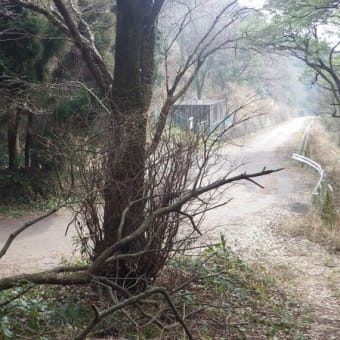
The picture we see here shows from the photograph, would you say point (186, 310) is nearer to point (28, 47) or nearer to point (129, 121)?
point (129, 121)

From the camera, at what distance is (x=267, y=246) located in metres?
11.4

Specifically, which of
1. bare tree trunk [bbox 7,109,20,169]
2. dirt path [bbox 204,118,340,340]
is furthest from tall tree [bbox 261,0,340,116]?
A: bare tree trunk [bbox 7,109,20,169]

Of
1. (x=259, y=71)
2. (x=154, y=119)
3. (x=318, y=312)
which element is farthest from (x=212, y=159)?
(x=259, y=71)

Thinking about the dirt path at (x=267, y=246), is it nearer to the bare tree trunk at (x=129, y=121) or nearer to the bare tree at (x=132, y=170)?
the bare tree at (x=132, y=170)

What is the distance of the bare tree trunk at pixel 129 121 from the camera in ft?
19.6

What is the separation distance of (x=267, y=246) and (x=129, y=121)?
256 inches

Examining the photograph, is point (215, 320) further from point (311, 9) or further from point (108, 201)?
point (311, 9)

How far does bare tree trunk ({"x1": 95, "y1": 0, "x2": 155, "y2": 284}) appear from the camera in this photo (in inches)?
235

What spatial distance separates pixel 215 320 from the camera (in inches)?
234

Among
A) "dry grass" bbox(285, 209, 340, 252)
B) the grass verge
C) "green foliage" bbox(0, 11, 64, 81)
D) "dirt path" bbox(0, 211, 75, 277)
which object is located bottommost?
"dirt path" bbox(0, 211, 75, 277)

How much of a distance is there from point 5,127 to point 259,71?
113ft

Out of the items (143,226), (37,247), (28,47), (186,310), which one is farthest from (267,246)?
(28,47)

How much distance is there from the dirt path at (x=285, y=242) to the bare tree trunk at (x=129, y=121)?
1989mm

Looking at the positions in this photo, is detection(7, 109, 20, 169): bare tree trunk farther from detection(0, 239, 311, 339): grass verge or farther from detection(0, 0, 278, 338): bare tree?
detection(0, 0, 278, 338): bare tree
